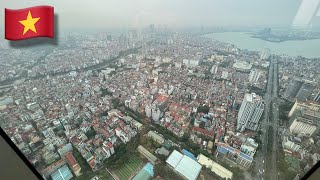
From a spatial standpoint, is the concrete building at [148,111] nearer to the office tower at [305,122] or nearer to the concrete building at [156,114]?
the concrete building at [156,114]

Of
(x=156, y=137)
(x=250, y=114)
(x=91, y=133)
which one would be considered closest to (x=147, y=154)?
(x=156, y=137)

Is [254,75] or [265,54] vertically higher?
[265,54]

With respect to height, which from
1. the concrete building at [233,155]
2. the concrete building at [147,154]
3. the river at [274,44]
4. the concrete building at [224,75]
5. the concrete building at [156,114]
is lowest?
the concrete building at [147,154]

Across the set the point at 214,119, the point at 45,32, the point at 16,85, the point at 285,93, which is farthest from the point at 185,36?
the point at 16,85

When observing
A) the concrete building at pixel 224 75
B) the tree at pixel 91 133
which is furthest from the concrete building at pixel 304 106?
the tree at pixel 91 133

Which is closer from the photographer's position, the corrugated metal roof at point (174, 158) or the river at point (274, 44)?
the corrugated metal roof at point (174, 158)

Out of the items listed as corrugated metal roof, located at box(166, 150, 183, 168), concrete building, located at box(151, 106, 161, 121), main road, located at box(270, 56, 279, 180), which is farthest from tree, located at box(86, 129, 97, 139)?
main road, located at box(270, 56, 279, 180)

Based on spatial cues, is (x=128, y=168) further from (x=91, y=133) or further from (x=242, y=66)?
(x=242, y=66)
